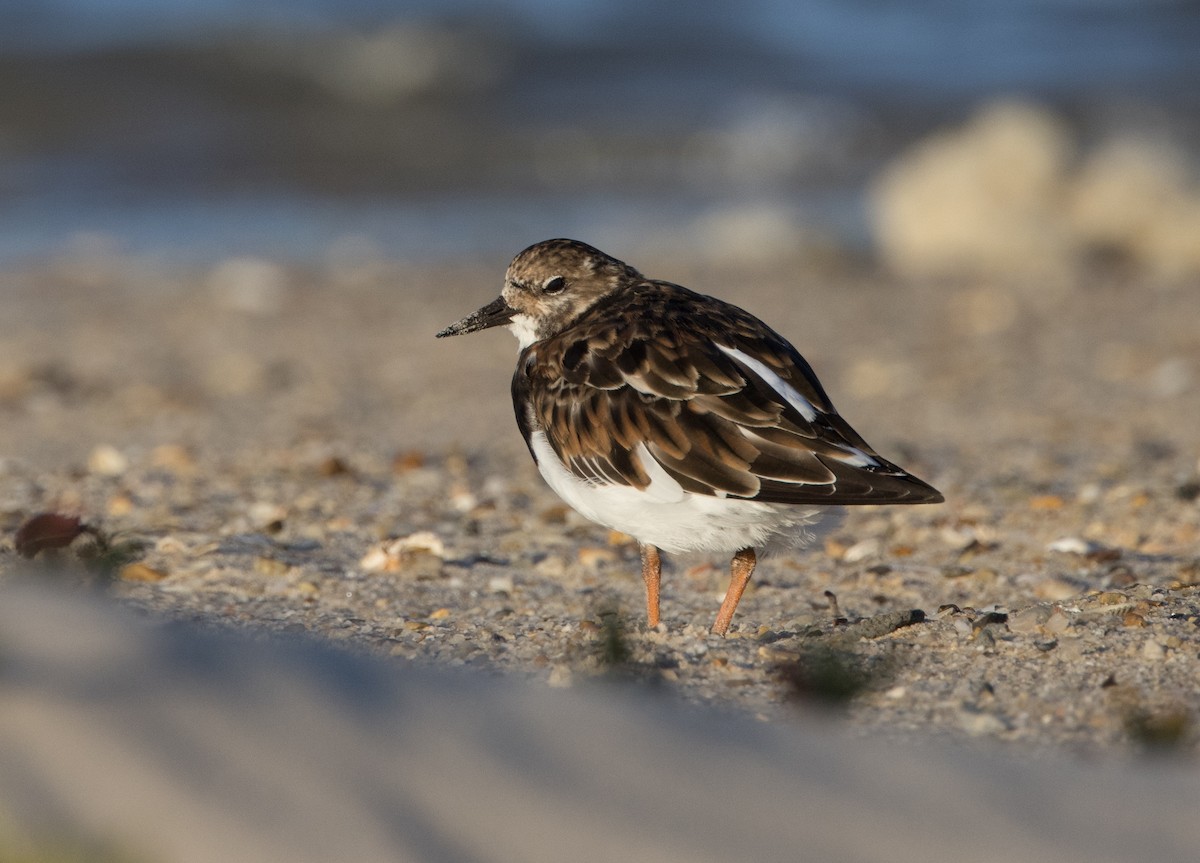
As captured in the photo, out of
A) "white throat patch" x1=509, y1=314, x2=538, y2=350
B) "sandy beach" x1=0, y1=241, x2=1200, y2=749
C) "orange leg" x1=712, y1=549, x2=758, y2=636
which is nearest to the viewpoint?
"sandy beach" x1=0, y1=241, x2=1200, y2=749

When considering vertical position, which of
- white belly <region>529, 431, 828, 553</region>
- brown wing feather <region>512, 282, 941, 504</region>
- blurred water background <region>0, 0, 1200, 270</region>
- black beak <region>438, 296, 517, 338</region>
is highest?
blurred water background <region>0, 0, 1200, 270</region>

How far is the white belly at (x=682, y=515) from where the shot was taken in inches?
142

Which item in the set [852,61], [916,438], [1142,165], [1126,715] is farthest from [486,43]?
[1126,715]

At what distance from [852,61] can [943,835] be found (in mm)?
20314

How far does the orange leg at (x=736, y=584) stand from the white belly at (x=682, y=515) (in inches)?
4.0

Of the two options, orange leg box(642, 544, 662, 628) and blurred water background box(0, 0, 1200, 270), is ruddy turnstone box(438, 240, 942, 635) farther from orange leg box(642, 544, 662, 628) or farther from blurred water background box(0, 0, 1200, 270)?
blurred water background box(0, 0, 1200, 270)

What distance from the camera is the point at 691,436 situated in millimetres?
3621

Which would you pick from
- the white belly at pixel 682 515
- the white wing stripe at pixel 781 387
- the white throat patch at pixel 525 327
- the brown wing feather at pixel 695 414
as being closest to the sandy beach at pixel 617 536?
the white belly at pixel 682 515

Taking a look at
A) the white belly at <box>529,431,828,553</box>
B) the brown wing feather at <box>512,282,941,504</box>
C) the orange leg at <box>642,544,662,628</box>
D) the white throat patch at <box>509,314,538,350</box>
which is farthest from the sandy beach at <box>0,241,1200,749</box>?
the white throat patch at <box>509,314,538,350</box>

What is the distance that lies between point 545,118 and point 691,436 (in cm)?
1497

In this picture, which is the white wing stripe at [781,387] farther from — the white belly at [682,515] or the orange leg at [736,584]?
the orange leg at [736,584]

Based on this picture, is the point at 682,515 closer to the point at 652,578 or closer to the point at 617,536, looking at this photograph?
the point at 652,578

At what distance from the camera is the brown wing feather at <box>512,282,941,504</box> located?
3.55 meters

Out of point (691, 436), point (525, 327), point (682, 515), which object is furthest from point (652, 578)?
point (525, 327)
